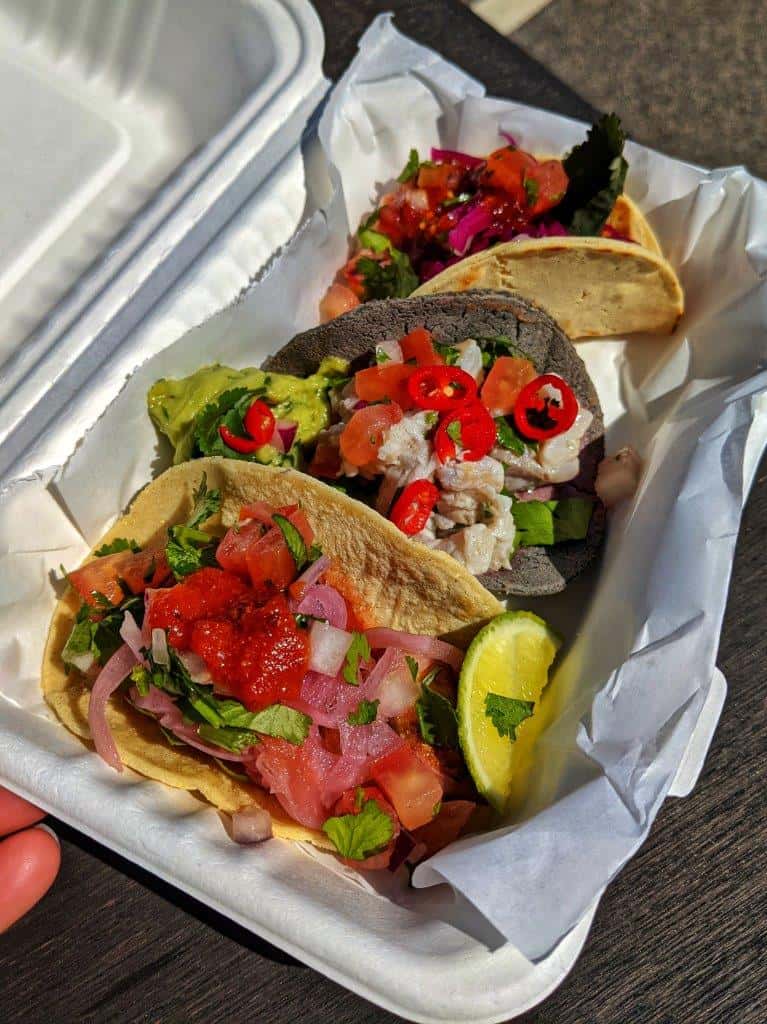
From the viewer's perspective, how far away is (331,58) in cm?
323

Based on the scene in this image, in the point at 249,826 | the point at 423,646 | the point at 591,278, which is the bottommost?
the point at 249,826

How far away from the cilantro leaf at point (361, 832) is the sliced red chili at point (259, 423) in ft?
3.21

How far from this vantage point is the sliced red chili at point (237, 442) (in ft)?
7.96

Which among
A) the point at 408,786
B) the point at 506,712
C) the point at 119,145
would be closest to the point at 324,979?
the point at 408,786

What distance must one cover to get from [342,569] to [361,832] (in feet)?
2.03

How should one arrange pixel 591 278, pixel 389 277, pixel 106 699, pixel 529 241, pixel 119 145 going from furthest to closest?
pixel 119 145 → pixel 389 277 → pixel 591 278 → pixel 529 241 → pixel 106 699

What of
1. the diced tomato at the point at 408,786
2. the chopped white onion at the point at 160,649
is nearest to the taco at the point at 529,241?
the chopped white onion at the point at 160,649

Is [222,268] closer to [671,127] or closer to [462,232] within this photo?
[462,232]

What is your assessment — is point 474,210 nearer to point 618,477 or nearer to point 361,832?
point 618,477

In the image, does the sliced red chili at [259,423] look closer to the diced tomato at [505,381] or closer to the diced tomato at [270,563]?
the diced tomato at [270,563]

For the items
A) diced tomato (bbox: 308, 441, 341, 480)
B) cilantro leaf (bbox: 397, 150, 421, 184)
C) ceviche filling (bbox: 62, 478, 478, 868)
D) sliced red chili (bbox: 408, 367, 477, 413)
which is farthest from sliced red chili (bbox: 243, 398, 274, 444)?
cilantro leaf (bbox: 397, 150, 421, 184)

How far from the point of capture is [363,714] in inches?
82.0

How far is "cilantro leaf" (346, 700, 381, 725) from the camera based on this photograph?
2.08 meters

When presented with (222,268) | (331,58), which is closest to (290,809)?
(222,268)
